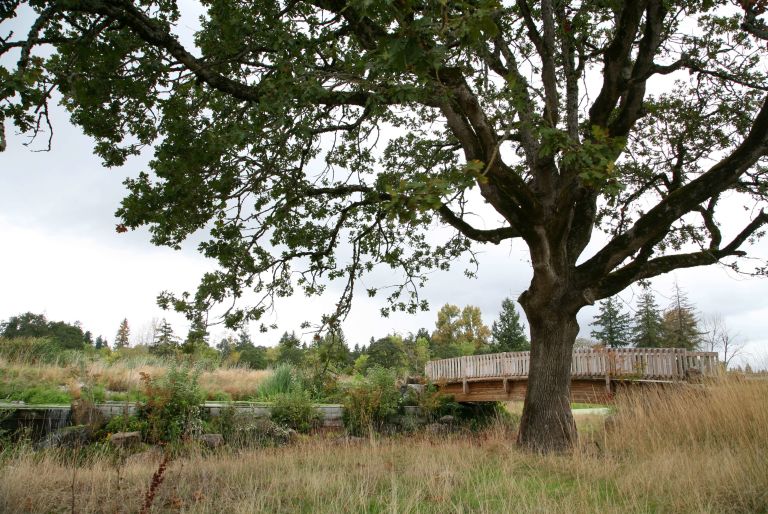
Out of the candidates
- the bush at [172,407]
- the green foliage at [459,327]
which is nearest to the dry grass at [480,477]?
the bush at [172,407]

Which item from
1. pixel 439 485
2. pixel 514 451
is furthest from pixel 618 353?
pixel 439 485

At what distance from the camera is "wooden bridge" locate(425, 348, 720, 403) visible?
1436 cm

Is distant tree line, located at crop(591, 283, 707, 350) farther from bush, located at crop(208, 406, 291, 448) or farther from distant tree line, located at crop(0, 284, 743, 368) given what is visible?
bush, located at crop(208, 406, 291, 448)

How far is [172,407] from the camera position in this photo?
12.7m

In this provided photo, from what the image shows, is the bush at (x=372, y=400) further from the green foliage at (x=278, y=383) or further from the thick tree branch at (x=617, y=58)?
the thick tree branch at (x=617, y=58)

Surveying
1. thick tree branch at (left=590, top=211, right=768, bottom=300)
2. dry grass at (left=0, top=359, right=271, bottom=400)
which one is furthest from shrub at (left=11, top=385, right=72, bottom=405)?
thick tree branch at (left=590, top=211, right=768, bottom=300)

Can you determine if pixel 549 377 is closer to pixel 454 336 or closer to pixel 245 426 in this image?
pixel 245 426

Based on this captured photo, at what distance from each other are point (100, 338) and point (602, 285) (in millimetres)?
85584

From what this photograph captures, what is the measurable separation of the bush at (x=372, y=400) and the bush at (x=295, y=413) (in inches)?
44.7

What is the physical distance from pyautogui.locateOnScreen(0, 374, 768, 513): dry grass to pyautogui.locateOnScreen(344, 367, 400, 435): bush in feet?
25.8

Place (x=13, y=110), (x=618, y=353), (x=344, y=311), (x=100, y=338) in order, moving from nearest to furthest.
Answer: (x=13, y=110), (x=344, y=311), (x=618, y=353), (x=100, y=338)

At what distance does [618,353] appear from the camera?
15531 millimetres

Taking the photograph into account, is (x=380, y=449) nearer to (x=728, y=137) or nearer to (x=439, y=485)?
(x=439, y=485)

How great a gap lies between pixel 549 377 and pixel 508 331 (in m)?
38.2
